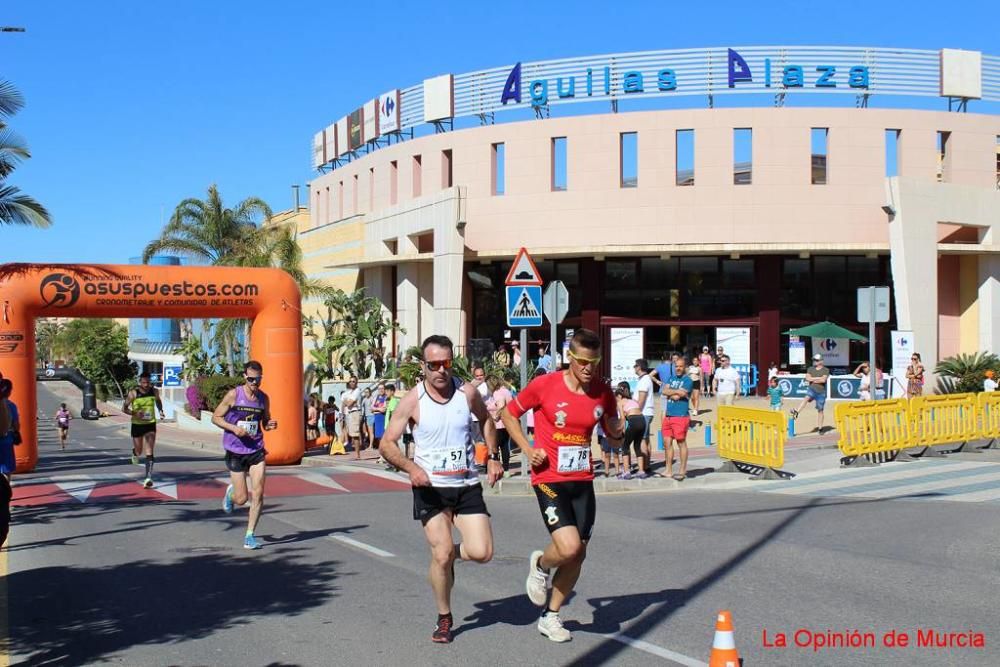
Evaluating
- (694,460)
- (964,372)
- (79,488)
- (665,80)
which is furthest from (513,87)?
(79,488)

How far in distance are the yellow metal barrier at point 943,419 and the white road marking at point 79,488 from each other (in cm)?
1334

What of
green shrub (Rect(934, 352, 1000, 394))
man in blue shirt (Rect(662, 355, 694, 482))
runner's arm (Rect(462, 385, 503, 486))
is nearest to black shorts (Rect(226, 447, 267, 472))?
runner's arm (Rect(462, 385, 503, 486))

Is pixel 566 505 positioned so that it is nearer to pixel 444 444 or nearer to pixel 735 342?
pixel 444 444

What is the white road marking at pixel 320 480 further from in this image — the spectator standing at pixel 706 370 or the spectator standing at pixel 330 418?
the spectator standing at pixel 706 370

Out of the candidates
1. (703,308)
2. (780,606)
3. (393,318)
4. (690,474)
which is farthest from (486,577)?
(393,318)

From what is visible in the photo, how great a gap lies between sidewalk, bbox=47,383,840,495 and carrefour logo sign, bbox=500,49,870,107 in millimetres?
10502

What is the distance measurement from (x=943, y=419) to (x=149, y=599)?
14347mm

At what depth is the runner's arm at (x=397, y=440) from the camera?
622 cm

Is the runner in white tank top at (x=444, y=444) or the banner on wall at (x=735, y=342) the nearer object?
the runner in white tank top at (x=444, y=444)

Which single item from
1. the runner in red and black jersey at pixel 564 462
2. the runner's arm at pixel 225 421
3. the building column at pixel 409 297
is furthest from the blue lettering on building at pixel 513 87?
the runner in red and black jersey at pixel 564 462

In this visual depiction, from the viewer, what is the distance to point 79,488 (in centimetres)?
1531

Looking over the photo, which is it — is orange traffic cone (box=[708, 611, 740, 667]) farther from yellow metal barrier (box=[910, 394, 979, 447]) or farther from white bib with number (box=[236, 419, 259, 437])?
yellow metal barrier (box=[910, 394, 979, 447])

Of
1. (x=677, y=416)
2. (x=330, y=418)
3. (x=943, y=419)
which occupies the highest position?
(x=677, y=416)

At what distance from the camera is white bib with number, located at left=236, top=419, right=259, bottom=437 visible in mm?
9922
